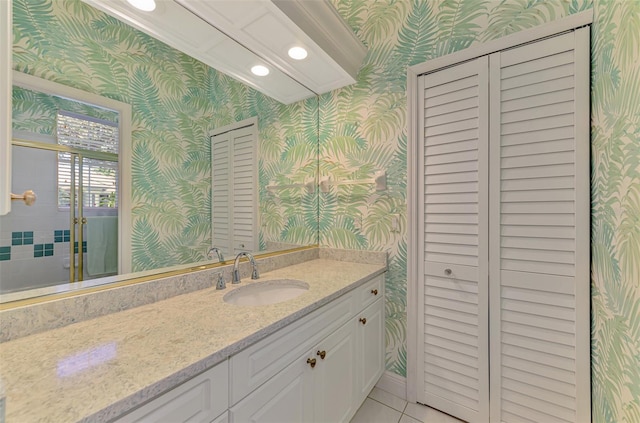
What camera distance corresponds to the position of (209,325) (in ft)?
2.79

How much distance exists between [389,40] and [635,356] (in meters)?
1.92

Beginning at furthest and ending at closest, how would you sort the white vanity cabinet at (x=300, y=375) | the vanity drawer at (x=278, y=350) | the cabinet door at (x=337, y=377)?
the cabinet door at (x=337, y=377), the vanity drawer at (x=278, y=350), the white vanity cabinet at (x=300, y=375)

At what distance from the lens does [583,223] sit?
1169 millimetres

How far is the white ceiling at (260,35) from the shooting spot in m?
1.15

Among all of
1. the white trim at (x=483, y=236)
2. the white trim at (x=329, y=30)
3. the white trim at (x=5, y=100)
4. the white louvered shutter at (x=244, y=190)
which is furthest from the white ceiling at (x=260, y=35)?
the white trim at (x=483, y=236)

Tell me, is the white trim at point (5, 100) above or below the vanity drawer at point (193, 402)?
above

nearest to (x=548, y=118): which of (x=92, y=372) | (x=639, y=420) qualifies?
(x=639, y=420)

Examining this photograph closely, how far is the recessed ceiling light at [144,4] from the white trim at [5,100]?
598 mm

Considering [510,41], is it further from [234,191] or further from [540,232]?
[234,191]

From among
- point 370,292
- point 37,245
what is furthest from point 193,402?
point 370,292

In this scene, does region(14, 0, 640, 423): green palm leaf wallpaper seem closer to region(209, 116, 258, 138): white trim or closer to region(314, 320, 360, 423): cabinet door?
region(209, 116, 258, 138): white trim

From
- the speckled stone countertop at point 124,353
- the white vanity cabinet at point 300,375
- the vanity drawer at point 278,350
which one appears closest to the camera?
the speckled stone countertop at point 124,353

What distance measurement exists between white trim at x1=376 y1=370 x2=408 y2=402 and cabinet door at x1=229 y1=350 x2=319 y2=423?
84cm

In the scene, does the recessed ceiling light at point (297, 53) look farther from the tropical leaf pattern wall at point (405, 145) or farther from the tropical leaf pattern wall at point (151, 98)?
the tropical leaf pattern wall at point (405, 145)
